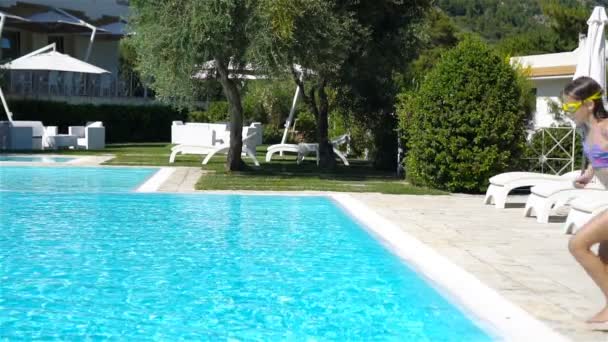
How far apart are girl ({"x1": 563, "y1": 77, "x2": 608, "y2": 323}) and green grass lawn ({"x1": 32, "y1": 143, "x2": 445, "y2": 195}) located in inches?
366

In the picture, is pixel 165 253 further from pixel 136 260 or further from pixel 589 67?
pixel 589 67

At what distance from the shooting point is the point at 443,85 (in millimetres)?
14594

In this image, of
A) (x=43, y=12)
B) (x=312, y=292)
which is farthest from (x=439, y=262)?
(x=43, y=12)

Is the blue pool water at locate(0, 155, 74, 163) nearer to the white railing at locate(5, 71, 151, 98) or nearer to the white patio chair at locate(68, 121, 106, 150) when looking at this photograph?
the white patio chair at locate(68, 121, 106, 150)

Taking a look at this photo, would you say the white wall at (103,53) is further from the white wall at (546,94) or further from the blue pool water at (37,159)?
the white wall at (546,94)

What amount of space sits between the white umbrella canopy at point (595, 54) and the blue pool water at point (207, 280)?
4.02 meters

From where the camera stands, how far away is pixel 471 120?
46.4ft

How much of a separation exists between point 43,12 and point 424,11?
20881 mm

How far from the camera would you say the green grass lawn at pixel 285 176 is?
14812mm

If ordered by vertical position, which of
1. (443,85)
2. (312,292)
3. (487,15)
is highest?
(487,15)

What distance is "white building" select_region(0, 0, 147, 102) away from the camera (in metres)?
33.1

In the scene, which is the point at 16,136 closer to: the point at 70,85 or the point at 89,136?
the point at 89,136

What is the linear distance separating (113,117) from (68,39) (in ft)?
28.4

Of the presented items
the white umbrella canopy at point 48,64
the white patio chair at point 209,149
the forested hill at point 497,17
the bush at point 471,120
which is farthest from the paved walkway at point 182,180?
the forested hill at point 497,17
